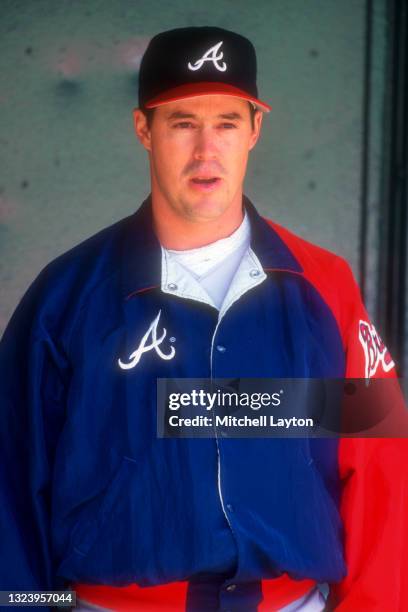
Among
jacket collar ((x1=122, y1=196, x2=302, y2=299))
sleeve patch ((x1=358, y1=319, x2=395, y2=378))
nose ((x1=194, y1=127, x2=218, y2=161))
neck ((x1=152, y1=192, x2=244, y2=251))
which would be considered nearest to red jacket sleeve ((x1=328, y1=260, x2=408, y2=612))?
sleeve patch ((x1=358, y1=319, x2=395, y2=378))

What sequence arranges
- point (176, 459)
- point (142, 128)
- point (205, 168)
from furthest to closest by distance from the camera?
point (142, 128)
point (205, 168)
point (176, 459)

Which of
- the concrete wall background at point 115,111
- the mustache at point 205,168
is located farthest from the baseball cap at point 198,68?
the concrete wall background at point 115,111

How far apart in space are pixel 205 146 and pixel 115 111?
1.23 feet

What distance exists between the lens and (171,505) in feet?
4.17

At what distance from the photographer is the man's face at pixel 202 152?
139 cm

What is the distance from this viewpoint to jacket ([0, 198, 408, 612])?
1.27 meters

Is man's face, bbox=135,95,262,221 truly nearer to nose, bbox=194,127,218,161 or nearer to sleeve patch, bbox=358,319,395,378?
nose, bbox=194,127,218,161

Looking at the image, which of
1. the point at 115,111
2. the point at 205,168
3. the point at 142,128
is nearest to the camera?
the point at 205,168

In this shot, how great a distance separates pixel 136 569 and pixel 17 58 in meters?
1.08

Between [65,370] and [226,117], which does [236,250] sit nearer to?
[226,117]

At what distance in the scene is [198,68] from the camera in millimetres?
1380

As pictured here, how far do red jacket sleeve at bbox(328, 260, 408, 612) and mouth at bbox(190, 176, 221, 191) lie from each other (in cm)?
34

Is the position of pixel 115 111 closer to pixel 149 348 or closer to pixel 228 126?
pixel 228 126

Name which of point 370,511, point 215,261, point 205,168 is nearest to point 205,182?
point 205,168
